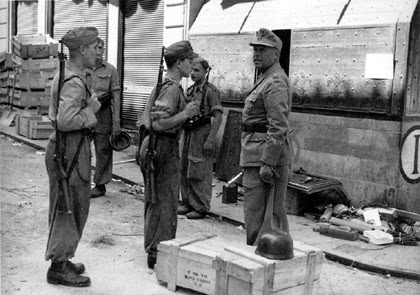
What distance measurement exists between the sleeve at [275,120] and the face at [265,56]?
0.27m

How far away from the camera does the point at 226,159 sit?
10.5 meters

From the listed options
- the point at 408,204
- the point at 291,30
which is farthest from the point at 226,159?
the point at 408,204

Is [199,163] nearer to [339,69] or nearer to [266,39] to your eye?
[339,69]

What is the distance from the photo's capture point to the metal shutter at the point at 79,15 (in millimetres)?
15703

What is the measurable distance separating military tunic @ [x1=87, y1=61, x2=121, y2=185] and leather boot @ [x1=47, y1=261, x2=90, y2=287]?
3601 millimetres

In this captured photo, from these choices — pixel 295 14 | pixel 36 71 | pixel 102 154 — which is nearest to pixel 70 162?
pixel 102 154

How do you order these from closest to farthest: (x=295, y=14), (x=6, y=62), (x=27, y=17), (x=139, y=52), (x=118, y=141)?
(x=118, y=141)
(x=295, y=14)
(x=139, y=52)
(x=6, y=62)
(x=27, y=17)

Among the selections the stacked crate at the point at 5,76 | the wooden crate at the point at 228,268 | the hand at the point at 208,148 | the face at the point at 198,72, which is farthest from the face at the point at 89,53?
the stacked crate at the point at 5,76

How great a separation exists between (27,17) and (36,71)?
5.24 m

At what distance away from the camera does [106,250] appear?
6434 millimetres

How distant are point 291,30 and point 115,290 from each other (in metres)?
5.75

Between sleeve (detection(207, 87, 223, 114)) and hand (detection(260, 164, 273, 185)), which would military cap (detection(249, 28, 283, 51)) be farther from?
sleeve (detection(207, 87, 223, 114))

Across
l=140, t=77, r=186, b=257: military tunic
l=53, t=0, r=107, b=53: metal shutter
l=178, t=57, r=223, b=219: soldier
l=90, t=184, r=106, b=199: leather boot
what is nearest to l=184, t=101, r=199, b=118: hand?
l=140, t=77, r=186, b=257: military tunic

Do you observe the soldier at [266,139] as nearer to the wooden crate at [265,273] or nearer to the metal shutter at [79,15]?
the wooden crate at [265,273]
